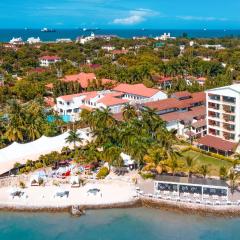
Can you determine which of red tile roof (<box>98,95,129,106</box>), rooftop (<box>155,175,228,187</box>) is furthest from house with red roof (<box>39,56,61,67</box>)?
rooftop (<box>155,175,228,187</box>)

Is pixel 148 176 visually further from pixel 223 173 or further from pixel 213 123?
pixel 213 123

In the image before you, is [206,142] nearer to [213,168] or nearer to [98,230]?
[213,168]

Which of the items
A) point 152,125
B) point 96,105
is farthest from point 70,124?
point 152,125

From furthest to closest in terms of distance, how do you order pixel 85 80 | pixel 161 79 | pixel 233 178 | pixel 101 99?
pixel 161 79
pixel 85 80
pixel 101 99
pixel 233 178

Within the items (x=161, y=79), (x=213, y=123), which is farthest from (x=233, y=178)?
(x=161, y=79)

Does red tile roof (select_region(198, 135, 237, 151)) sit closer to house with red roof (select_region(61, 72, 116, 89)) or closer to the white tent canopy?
the white tent canopy

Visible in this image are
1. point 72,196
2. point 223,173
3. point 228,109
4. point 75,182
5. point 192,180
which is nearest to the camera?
point 192,180

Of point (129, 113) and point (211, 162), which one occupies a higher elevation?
point (129, 113)
